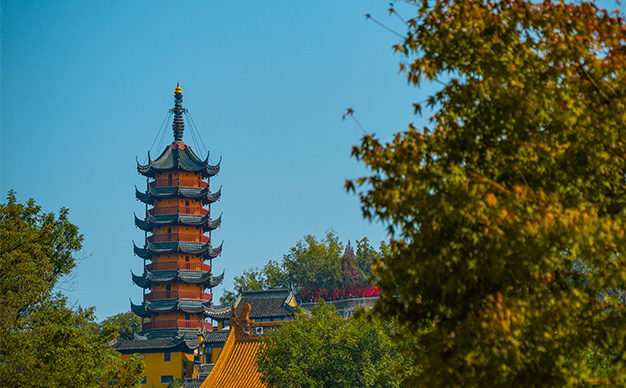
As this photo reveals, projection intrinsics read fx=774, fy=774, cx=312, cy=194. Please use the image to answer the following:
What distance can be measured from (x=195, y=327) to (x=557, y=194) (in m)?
55.5

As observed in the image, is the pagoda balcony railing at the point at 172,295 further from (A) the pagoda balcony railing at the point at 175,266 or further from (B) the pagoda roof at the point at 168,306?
(A) the pagoda balcony railing at the point at 175,266

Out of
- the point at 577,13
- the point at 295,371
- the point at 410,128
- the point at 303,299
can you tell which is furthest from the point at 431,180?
the point at 303,299

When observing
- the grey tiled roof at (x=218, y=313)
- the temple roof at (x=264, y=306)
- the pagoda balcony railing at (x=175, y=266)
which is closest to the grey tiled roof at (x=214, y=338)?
the temple roof at (x=264, y=306)

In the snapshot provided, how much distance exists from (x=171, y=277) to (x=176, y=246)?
243cm

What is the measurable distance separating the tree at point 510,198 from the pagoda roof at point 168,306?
2092 inches

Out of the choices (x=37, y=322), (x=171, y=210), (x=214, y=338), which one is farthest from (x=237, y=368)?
(x=171, y=210)

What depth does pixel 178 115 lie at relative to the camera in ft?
221

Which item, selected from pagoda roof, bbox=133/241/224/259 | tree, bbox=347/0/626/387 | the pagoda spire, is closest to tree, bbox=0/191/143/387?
tree, bbox=347/0/626/387

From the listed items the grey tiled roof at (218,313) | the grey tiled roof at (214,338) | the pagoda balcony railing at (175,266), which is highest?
the pagoda balcony railing at (175,266)

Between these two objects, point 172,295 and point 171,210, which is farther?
point 171,210

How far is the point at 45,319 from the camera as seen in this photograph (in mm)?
17828

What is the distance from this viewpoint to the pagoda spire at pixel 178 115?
6606 cm

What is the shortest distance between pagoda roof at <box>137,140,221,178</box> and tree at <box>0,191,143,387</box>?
142ft

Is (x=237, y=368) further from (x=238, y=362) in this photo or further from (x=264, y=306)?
(x=264, y=306)
